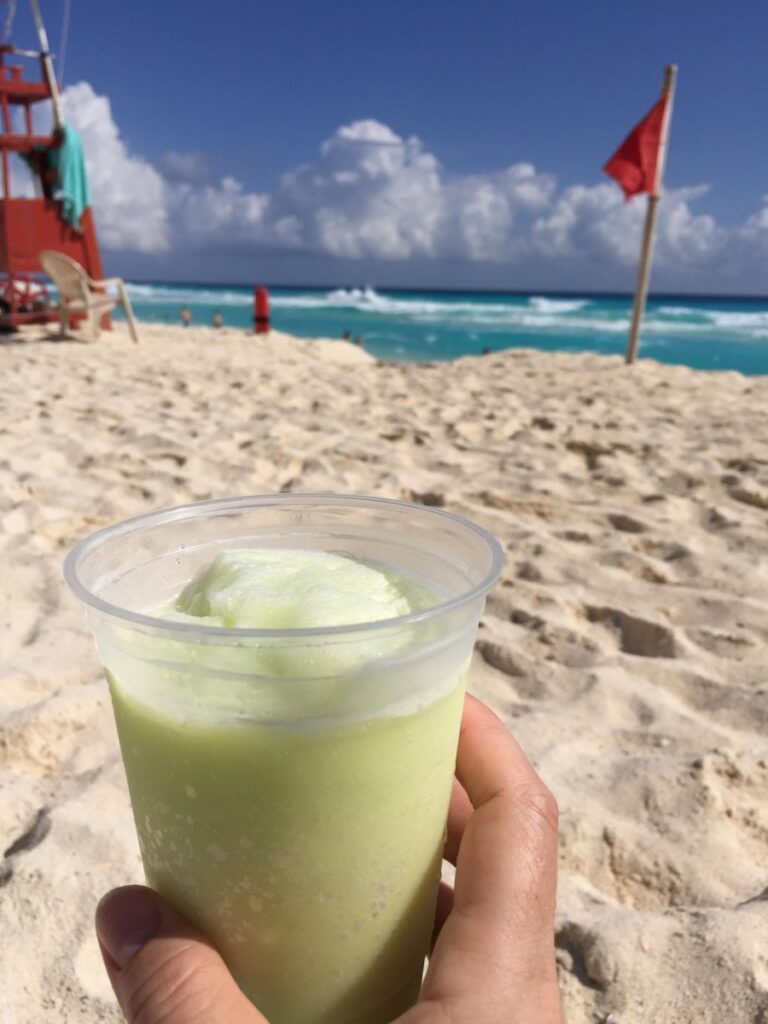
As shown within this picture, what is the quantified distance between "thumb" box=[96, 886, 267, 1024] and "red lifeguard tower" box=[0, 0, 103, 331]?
10754mm

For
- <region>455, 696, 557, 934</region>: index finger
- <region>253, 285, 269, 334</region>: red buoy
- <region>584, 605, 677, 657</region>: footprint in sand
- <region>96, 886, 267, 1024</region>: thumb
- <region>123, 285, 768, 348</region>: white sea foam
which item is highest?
<region>455, 696, 557, 934</region>: index finger

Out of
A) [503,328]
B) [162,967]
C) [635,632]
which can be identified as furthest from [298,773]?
[503,328]

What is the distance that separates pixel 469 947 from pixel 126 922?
0.40 m

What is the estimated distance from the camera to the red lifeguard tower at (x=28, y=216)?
984 centimetres

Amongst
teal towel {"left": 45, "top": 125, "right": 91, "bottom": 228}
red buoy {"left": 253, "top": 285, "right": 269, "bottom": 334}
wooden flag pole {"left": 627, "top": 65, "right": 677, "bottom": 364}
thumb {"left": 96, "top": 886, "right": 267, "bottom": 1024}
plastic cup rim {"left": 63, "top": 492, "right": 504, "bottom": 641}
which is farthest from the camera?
A: red buoy {"left": 253, "top": 285, "right": 269, "bottom": 334}

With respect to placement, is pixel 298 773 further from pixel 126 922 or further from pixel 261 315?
Result: pixel 261 315

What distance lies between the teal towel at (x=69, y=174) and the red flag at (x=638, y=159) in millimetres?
6907

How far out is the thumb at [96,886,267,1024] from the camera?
2.54ft

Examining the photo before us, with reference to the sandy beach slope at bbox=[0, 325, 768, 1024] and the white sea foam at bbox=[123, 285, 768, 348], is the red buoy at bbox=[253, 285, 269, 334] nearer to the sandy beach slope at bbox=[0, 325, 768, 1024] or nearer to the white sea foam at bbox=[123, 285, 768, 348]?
the sandy beach slope at bbox=[0, 325, 768, 1024]

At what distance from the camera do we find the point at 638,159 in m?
8.57

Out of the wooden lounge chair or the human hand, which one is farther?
the wooden lounge chair

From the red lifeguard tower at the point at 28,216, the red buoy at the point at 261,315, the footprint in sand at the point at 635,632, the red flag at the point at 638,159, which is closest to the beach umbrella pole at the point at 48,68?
the red lifeguard tower at the point at 28,216

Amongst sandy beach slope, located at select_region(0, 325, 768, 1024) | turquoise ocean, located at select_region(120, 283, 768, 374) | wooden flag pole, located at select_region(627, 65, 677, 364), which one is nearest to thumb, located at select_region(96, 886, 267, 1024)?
sandy beach slope, located at select_region(0, 325, 768, 1024)

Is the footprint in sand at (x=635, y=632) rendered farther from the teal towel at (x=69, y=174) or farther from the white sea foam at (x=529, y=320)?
the white sea foam at (x=529, y=320)
